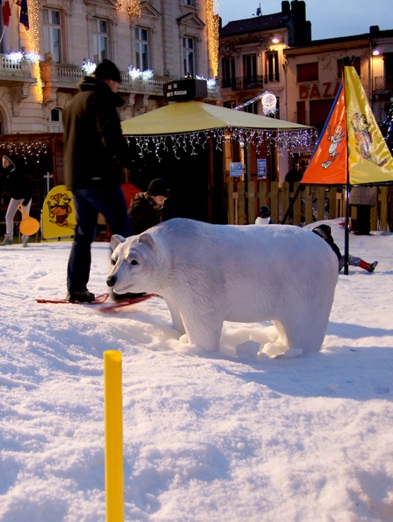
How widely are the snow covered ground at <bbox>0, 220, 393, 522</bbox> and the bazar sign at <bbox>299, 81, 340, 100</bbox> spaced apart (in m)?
37.5

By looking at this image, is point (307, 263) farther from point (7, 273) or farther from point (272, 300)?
point (7, 273)

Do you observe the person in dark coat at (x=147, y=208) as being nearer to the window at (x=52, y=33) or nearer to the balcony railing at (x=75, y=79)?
the balcony railing at (x=75, y=79)

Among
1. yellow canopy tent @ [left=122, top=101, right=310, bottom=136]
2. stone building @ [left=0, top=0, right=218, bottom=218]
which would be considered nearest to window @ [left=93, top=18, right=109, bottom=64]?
stone building @ [left=0, top=0, right=218, bottom=218]

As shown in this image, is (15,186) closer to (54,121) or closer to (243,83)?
(54,121)

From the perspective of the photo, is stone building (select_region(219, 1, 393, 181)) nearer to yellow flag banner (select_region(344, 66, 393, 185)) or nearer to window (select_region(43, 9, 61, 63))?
window (select_region(43, 9, 61, 63))

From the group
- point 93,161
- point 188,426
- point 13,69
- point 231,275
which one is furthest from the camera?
point 13,69

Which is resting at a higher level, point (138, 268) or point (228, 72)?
point (228, 72)

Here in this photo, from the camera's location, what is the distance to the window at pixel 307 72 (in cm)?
4031

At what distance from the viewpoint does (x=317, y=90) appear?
4056cm

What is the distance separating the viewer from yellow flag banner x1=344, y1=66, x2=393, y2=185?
8.29 meters

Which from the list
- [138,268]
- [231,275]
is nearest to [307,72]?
[231,275]

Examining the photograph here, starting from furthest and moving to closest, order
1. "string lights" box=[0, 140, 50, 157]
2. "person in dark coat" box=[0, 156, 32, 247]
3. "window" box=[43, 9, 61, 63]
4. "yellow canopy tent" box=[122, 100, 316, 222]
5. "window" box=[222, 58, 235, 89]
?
"window" box=[222, 58, 235, 89] < "window" box=[43, 9, 61, 63] < "string lights" box=[0, 140, 50, 157] < "yellow canopy tent" box=[122, 100, 316, 222] < "person in dark coat" box=[0, 156, 32, 247]

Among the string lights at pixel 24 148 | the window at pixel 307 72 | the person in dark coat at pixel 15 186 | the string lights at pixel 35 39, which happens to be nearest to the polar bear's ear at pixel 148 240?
the person in dark coat at pixel 15 186

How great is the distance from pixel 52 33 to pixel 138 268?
22.5m
